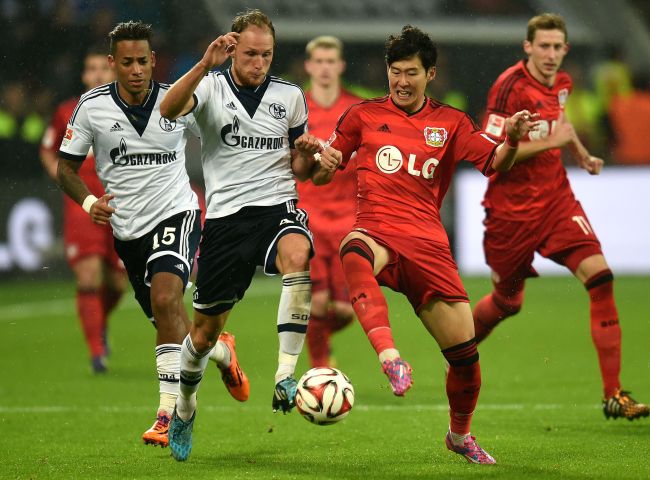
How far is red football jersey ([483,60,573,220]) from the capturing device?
800cm

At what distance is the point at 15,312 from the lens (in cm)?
1431

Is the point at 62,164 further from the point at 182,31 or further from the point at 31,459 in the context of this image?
the point at 182,31

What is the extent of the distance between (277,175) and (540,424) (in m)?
2.39

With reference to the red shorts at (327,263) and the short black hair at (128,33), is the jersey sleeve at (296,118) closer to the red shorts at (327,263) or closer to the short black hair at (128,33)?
the short black hair at (128,33)

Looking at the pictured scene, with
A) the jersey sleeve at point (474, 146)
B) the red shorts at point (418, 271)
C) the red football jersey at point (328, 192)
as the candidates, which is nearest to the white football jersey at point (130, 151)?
the red shorts at point (418, 271)

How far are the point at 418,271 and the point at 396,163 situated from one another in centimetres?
59

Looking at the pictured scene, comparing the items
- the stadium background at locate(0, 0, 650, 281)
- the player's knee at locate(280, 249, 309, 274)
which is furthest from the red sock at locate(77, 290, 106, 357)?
the stadium background at locate(0, 0, 650, 281)

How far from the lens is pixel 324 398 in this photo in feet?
18.8

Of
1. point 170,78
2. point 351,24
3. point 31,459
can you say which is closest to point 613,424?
point 31,459

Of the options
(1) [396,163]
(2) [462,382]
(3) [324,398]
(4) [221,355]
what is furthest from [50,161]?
(3) [324,398]

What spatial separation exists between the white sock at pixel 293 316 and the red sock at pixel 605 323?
83.8 inches

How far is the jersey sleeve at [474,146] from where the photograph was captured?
6387 mm

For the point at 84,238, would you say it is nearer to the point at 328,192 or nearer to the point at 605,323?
the point at 328,192

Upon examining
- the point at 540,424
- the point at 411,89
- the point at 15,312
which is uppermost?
the point at 411,89
